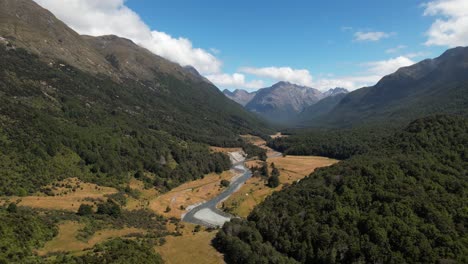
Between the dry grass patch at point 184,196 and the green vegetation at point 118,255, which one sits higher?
the green vegetation at point 118,255

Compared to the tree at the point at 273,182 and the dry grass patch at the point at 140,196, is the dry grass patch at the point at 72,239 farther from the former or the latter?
the tree at the point at 273,182

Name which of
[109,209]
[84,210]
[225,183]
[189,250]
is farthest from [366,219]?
[225,183]

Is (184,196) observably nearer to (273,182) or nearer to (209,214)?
(209,214)

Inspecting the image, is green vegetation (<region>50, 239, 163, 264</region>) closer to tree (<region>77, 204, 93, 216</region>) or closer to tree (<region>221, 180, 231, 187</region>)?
tree (<region>77, 204, 93, 216</region>)

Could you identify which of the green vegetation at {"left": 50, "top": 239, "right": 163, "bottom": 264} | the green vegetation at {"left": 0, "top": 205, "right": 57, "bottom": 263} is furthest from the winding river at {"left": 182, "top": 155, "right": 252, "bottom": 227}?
the green vegetation at {"left": 0, "top": 205, "right": 57, "bottom": 263}

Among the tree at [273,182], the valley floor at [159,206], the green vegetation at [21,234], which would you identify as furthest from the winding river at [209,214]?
the green vegetation at [21,234]

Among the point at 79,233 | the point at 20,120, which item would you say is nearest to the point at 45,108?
the point at 20,120
